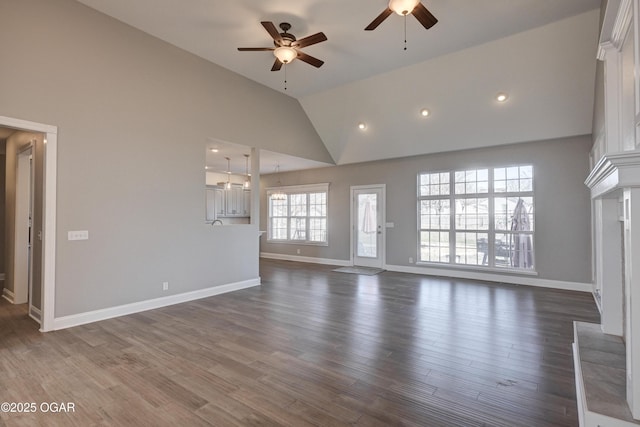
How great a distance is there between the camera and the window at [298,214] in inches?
361

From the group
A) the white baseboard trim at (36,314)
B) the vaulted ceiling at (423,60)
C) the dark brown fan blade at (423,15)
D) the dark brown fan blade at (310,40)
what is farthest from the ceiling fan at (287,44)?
the white baseboard trim at (36,314)

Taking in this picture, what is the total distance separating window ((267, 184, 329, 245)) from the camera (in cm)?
916

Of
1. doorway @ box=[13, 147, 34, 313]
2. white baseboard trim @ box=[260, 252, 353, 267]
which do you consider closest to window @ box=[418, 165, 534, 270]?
white baseboard trim @ box=[260, 252, 353, 267]

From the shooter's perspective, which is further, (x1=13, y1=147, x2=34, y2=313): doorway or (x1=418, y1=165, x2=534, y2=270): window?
(x1=418, y1=165, x2=534, y2=270): window

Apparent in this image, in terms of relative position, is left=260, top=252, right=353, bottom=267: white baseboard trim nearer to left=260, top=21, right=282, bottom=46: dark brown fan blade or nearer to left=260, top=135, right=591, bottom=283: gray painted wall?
left=260, top=135, right=591, bottom=283: gray painted wall

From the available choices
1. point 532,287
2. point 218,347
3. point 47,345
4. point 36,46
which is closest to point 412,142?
point 532,287

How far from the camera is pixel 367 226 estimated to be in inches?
325

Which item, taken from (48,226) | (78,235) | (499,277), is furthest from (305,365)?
(499,277)

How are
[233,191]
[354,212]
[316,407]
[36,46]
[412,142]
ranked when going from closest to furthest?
[316,407]
[36,46]
[412,142]
[354,212]
[233,191]

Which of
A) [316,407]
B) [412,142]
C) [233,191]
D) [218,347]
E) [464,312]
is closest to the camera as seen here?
[316,407]

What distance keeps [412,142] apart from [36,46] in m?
6.31

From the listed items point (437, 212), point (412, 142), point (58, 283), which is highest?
point (412, 142)

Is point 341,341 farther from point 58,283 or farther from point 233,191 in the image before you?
point 233,191

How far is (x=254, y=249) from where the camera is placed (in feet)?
19.7
